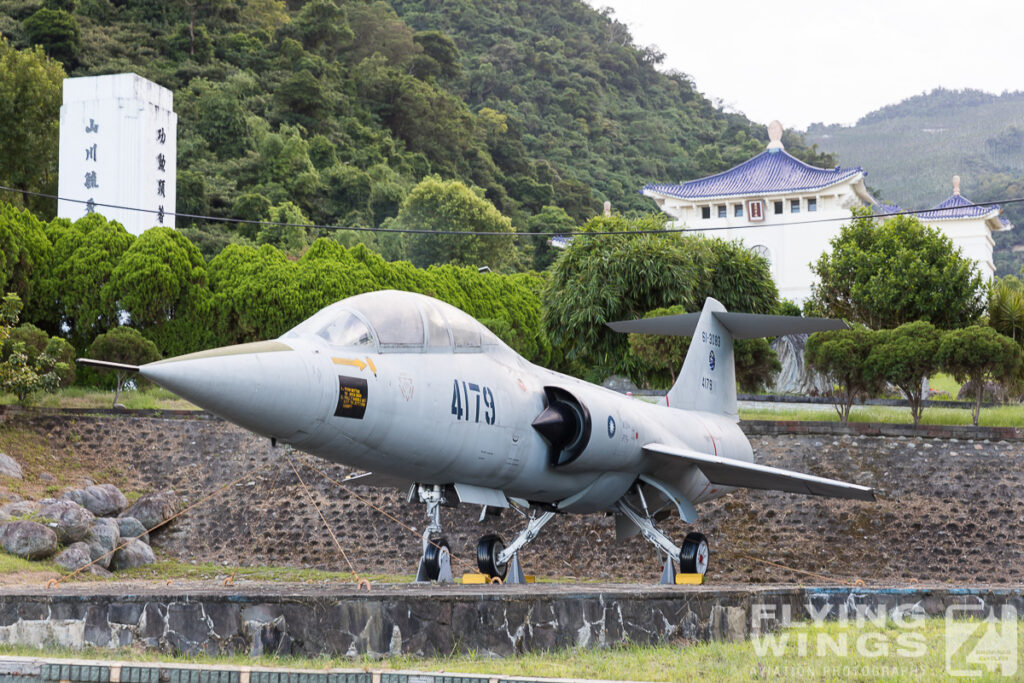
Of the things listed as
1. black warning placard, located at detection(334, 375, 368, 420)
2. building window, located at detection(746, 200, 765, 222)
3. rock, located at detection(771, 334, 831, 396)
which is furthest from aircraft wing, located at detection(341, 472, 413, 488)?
building window, located at detection(746, 200, 765, 222)

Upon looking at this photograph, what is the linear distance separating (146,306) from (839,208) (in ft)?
137

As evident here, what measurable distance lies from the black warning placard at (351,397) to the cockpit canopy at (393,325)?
1.34 ft

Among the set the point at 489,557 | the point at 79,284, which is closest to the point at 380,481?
the point at 489,557

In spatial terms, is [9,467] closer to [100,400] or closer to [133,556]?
[133,556]

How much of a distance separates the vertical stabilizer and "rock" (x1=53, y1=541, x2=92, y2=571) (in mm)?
10145

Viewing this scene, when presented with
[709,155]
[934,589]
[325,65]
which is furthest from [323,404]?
[709,155]

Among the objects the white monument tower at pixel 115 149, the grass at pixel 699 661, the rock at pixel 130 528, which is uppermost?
the white monument tower at pixel 115 149

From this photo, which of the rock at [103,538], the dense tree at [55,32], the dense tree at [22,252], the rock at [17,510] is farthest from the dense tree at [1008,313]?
the dense tree at [55,32]

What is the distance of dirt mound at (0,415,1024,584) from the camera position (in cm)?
1658

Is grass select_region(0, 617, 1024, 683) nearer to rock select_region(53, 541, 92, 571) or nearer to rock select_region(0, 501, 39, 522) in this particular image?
rock select_region(53, 541, 92, 571)

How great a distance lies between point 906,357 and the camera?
64.1ft

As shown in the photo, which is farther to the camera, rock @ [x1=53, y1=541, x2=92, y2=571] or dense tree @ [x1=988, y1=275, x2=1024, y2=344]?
dense tree @ [x1=988, y1=275, x2=1024, y2=344]

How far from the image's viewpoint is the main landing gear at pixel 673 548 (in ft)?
39.1

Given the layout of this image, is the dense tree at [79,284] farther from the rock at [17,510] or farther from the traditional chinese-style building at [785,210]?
the traditional chinese-style building at [785,210]
